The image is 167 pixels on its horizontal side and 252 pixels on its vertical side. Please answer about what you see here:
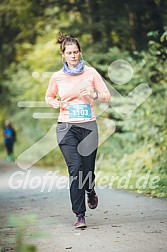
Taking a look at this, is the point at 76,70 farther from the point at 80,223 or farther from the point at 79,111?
the point at 80,223

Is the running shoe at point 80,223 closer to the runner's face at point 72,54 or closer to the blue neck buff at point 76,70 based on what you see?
the blue neck buff at point 76,70

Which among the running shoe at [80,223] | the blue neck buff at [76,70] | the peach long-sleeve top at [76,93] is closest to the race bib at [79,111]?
the peach long-sleeve top at [76,93]

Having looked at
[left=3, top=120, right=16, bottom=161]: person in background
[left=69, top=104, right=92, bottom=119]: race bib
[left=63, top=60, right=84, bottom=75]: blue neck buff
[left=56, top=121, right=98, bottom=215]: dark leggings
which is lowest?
[left=3, top=120, right=16, bottom=161]: person in background

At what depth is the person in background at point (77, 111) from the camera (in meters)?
7.46

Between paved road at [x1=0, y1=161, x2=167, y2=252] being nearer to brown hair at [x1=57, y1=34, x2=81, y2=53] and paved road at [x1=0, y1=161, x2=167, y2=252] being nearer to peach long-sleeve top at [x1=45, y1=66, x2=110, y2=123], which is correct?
peach long-sleeve top at [x1=45, y1=66, x2=110, y2=123]

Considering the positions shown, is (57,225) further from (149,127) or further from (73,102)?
(149,127)

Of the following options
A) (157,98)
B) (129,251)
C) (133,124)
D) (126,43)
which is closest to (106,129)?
(126,43)

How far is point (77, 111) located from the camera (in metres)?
7.49

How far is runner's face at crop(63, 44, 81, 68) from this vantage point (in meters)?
7.55

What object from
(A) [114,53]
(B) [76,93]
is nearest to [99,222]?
(B) [76,93]

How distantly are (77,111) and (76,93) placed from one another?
0.69 feet

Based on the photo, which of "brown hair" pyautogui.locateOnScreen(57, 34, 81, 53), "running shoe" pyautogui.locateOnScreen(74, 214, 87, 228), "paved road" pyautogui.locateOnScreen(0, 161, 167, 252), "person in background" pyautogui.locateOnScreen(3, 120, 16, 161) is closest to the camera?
"paved road" pyautogui.locateOnScreen(0, 161, 167, 252)

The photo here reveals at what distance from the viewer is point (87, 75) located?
766 centimetres

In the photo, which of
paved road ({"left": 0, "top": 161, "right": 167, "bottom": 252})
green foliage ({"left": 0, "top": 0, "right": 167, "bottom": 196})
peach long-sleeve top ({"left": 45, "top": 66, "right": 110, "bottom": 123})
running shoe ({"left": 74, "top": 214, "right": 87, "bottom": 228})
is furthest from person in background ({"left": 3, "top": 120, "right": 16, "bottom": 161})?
running shoe ({"left": 74, "top": 214, "right": 87, "bottom": 228})
